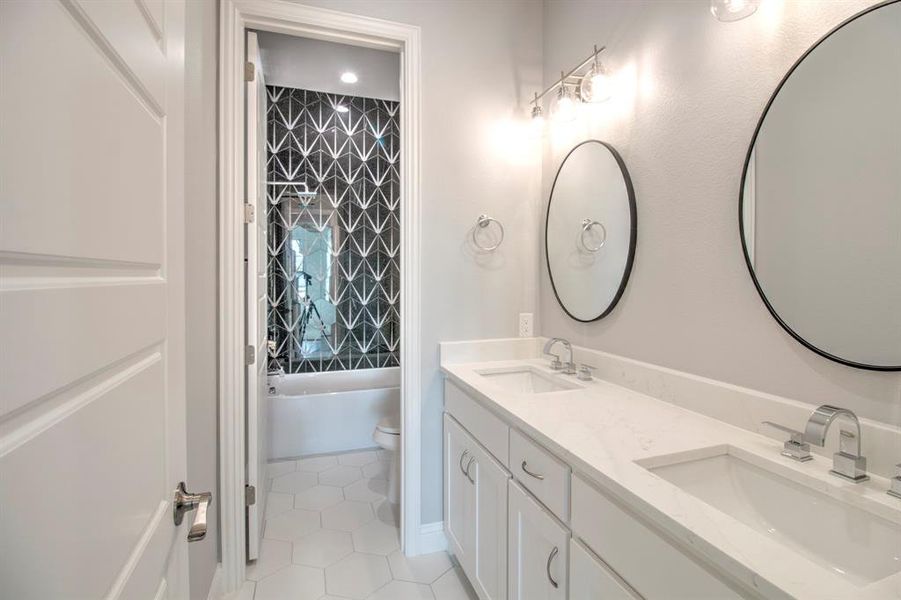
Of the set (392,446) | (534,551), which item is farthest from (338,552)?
(534,551)

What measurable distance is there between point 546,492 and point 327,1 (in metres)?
2.07

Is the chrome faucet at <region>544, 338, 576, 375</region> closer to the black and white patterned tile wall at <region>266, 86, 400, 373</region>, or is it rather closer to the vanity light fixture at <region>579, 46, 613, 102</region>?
the vanity light fixture at <region>579, 46, 613, 102</region>

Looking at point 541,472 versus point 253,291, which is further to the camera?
point 253,291

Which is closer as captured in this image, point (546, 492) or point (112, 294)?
point (112, 294)

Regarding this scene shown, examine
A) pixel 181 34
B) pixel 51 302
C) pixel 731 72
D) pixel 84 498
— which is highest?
pixel 731 72

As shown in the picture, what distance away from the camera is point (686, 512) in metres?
0.72

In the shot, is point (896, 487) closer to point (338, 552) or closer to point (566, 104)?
point (566, 104)

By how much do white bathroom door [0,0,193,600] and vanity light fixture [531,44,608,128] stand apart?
140 cm

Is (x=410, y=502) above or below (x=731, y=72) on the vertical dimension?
below

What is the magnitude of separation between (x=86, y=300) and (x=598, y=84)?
1695mm

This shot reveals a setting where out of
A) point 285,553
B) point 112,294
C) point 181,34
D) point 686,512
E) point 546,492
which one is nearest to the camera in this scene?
point 112,294

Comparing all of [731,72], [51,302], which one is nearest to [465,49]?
[731,72]

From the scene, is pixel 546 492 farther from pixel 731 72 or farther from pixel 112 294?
pixel 731 72

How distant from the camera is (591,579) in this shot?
91 cm
